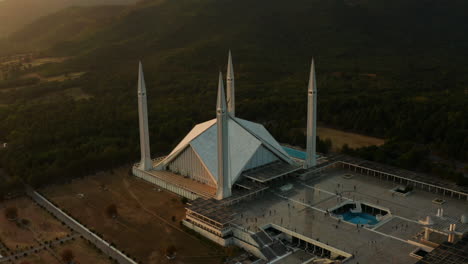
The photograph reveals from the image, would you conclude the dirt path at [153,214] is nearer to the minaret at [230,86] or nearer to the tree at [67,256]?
the tree at [67,256]

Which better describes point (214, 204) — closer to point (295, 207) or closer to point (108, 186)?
point (295, 207)

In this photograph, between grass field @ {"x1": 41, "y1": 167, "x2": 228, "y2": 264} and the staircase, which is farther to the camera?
grass field @ {"x1": 41, "y1": 167, "x2": 228, "y2": 264}

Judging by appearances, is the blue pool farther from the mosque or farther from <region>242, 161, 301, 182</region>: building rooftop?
<region>242, 161, 301, 182</region>: building rooftop

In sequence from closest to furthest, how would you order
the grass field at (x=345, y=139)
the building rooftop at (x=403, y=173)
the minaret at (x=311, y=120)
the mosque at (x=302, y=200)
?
the mosque at (x=302, y=200) → the building rooftop at (x=403, y=173) → the minaret at (x=311, y=120) → the grass field at (x=345, y=139)

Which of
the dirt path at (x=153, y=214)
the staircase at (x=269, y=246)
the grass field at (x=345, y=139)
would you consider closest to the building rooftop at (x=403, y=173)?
the grass field at (x=345, y=139)

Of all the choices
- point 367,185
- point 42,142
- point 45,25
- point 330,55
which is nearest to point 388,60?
point 330,55

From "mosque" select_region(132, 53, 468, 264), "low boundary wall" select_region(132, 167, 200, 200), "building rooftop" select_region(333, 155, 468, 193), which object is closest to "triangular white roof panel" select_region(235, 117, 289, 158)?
"mosque" select_region(132, 53, 468, 264)
